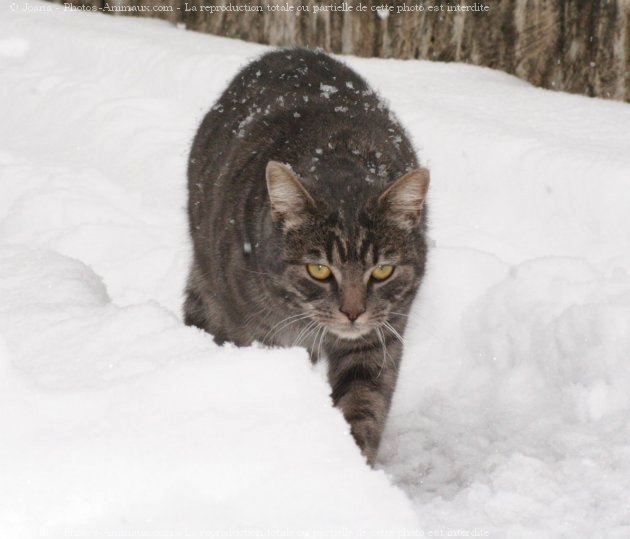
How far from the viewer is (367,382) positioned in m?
3.61

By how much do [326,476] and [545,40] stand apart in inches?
161

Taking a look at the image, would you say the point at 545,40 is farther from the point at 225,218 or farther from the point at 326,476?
the point at 326,476

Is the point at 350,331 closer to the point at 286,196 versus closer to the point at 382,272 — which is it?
the point at 382,272

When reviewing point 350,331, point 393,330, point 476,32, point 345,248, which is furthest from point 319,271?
point 476,32

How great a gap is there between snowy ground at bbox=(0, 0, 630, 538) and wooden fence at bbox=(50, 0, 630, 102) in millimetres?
175

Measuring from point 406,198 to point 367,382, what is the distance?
0.72 m

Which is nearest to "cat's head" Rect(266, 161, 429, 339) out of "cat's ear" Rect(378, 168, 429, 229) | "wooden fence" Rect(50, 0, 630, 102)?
"cat's ear" Rect(378, 168, 429, 229)

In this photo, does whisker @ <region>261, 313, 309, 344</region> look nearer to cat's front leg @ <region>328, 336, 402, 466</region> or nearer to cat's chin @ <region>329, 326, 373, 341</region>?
cat's chin @ <region>329, 326, 373, 341</region>

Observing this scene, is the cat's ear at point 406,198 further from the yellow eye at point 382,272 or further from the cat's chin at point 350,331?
the cat's chin at point 350,331

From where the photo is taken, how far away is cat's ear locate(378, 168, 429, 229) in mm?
3271

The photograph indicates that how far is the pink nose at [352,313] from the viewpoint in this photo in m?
3.30

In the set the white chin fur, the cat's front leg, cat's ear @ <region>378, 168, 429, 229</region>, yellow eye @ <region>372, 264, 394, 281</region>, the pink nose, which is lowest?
the cat's front leg

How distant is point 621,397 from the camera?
11.3 ft

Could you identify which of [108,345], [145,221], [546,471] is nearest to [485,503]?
[546,471]
